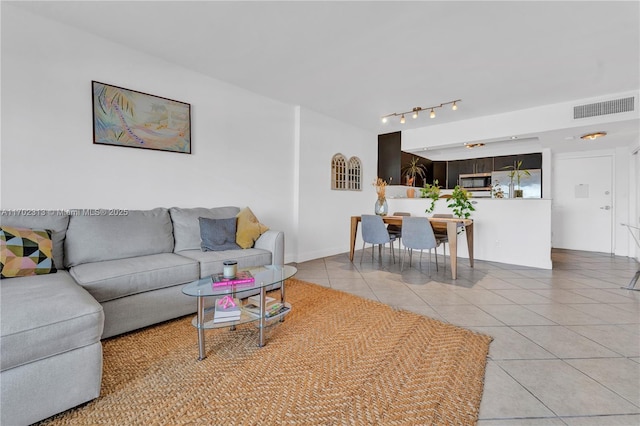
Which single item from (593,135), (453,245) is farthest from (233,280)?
(593,135)

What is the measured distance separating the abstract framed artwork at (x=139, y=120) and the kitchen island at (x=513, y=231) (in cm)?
439

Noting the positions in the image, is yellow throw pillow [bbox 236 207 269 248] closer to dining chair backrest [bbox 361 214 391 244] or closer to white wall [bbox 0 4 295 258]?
white wall [bbox 0 4 295 258]

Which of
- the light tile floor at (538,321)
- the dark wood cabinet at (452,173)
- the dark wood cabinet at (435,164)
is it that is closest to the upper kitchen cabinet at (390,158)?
the dark wood cabinet at (435,164)

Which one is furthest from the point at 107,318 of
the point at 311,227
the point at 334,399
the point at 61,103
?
the point at 311,227

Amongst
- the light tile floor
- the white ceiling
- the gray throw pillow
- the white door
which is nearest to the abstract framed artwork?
the white ceiling

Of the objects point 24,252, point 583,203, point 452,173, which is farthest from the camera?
point 452,173

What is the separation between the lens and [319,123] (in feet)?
16.0

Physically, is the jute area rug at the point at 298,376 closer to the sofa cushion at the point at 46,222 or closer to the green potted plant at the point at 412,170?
the sofa cushion at the point at 46,222

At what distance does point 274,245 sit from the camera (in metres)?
3.01

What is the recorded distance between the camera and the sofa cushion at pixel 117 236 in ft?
7.51

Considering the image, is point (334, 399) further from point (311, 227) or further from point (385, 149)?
point (385, 149)

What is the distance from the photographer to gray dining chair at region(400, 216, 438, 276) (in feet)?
12.1

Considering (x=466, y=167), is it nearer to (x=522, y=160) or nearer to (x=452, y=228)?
(x=522, y=160)

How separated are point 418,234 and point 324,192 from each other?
183 centimetres
